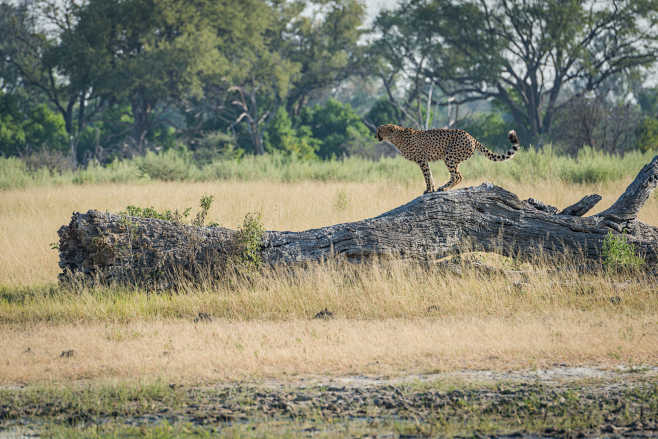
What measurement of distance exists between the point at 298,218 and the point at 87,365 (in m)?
8.73

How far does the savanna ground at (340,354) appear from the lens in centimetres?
486

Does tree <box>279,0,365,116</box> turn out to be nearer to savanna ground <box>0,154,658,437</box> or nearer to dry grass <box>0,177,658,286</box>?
dry grass <box>0,177,658,286</box>

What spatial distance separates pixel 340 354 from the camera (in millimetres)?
6250

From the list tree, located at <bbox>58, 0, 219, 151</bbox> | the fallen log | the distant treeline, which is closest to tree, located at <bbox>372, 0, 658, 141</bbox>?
the distant treeline

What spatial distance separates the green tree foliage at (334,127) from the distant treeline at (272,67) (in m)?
0.09

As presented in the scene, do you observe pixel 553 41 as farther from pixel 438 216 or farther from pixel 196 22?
pixel 438 216

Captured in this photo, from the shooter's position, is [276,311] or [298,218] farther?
[298,218]

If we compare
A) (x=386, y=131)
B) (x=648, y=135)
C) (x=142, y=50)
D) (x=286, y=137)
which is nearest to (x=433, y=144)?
(x=386, y=131)

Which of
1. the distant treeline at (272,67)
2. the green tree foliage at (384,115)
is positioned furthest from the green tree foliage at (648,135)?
the green tree foliage at (384,115)

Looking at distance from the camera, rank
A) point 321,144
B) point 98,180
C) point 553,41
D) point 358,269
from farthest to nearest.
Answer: point 321,144, point 553,41, point 98,180, point 358,269

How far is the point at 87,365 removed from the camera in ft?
20.2

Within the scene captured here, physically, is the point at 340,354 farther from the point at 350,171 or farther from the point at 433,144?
the point at 350,171

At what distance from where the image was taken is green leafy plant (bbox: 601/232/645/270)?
28.4ft

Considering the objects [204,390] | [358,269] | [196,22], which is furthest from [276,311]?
[196,22]
